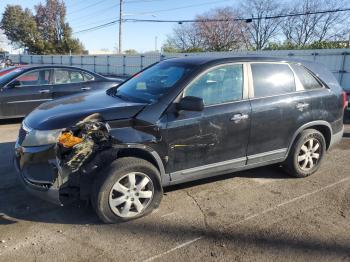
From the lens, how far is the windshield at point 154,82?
416 cm

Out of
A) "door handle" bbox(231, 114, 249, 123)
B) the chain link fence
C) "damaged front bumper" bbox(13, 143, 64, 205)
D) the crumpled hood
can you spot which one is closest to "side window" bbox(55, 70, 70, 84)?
the chain link fence

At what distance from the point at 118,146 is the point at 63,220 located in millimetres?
1045

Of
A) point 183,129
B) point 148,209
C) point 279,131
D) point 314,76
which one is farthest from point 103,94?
point 314,76

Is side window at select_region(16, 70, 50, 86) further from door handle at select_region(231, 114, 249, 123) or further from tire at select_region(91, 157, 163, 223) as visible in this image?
door handle at select_region(231, 114, 249, 123)

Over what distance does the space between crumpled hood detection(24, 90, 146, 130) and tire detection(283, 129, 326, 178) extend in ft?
7.77

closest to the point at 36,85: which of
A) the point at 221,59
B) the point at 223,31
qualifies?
the point at 221,59

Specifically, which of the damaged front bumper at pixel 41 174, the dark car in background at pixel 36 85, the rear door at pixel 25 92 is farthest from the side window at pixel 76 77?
the damaged front bumper at pixel 41 174

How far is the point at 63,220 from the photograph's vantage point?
12.6ft

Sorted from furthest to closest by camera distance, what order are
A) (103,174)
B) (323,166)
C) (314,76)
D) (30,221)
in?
(323,166), (314,76), (30,221), (103,174)

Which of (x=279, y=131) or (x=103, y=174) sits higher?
(x=279, y=131)

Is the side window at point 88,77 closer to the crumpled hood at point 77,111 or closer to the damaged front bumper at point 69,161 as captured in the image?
the crumpled hood at point 77,111

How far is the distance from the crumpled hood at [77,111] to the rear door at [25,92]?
441 centimetres

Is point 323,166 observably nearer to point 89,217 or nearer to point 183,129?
point 183,129

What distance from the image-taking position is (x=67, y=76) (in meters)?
8.85
